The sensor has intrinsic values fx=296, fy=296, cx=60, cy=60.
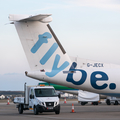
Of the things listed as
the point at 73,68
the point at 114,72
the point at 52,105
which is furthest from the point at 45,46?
the point at 114,72

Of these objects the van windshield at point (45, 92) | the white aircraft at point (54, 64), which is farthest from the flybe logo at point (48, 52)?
the van windshield at point (45, 92)

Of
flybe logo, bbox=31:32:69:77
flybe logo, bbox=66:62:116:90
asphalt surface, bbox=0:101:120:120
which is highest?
flybe logo, bbox=31:32:69:77

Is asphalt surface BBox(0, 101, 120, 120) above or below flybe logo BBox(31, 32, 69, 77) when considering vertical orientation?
below

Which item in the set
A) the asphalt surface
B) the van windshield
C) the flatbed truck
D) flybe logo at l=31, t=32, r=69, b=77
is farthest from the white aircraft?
the asphalt surface

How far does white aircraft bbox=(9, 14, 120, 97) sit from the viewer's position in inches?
750

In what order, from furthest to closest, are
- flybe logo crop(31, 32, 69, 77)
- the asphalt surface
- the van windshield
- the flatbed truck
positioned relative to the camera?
the van windshield → flybe logo crop(31, 32, 69, 77) → the flatbed truck → the asphalt surface

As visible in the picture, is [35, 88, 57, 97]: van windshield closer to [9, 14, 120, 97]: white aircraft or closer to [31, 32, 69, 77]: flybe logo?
[9, 14, 120, 97]: white aircraft

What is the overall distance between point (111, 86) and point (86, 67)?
217cm

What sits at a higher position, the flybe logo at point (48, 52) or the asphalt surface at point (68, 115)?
the flybe logo at point (48, 52)

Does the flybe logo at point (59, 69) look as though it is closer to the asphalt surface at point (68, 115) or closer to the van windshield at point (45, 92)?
the van windshield at point (45, 92)

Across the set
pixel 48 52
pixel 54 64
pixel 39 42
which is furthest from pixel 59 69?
pixel 39 42

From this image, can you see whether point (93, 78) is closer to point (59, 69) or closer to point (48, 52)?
point (59, 69)

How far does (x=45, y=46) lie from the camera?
19.4 metres

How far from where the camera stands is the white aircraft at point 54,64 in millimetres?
19062
